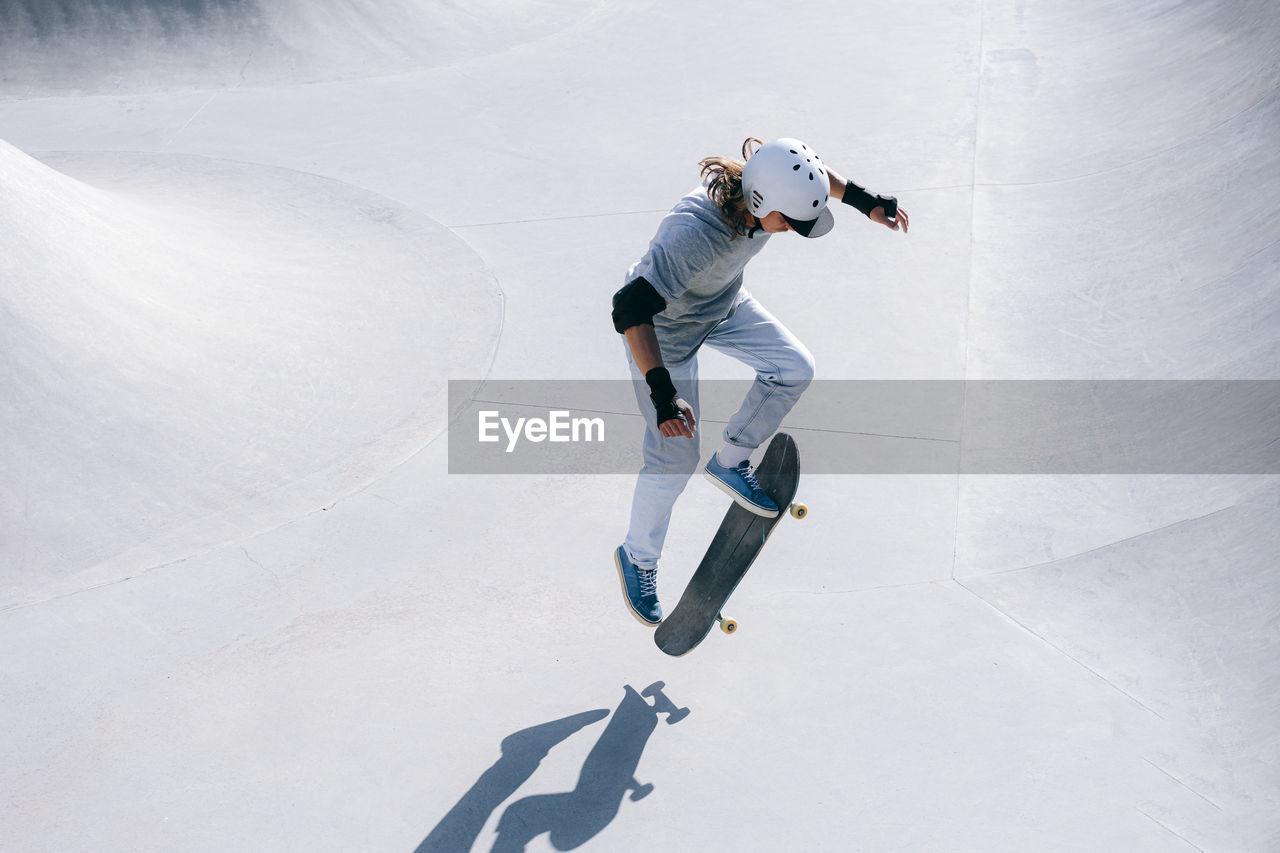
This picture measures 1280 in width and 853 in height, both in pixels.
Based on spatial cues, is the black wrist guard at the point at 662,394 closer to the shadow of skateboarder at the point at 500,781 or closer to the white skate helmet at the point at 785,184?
the white skate helmet at the point at 785,184

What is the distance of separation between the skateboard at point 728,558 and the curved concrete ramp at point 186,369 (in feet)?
7.96

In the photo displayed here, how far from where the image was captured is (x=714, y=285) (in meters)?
5.09

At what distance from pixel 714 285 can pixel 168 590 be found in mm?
3499

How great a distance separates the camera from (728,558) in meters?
5.82

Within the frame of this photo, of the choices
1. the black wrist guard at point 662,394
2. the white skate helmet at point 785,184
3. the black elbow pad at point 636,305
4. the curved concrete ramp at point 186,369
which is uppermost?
the white skate helmet at point 785,184

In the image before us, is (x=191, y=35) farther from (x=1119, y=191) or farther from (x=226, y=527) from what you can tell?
(x=1119, y=191)

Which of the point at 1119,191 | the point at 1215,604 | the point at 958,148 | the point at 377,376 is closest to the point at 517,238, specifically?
the point at 377,376

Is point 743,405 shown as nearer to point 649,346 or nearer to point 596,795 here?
point 649,346

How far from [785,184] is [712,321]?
81 centimetres

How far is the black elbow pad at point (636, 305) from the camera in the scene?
4.65 metres

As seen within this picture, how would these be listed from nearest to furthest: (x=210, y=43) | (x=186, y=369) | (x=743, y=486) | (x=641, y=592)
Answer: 1. (x=641, y=592)
2. (x=743, y=486)
3. (x=186, y=369)
4. (x=210, y=43)

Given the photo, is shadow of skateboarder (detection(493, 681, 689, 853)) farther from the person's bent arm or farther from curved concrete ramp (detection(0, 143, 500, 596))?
curved concrete ramp (detection(0, 143, 500, 596))

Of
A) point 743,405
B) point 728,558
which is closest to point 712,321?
point 743,405

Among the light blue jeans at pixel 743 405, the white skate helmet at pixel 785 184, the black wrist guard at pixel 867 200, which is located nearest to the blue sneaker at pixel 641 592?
the light blue jeans at pixel 743 405
